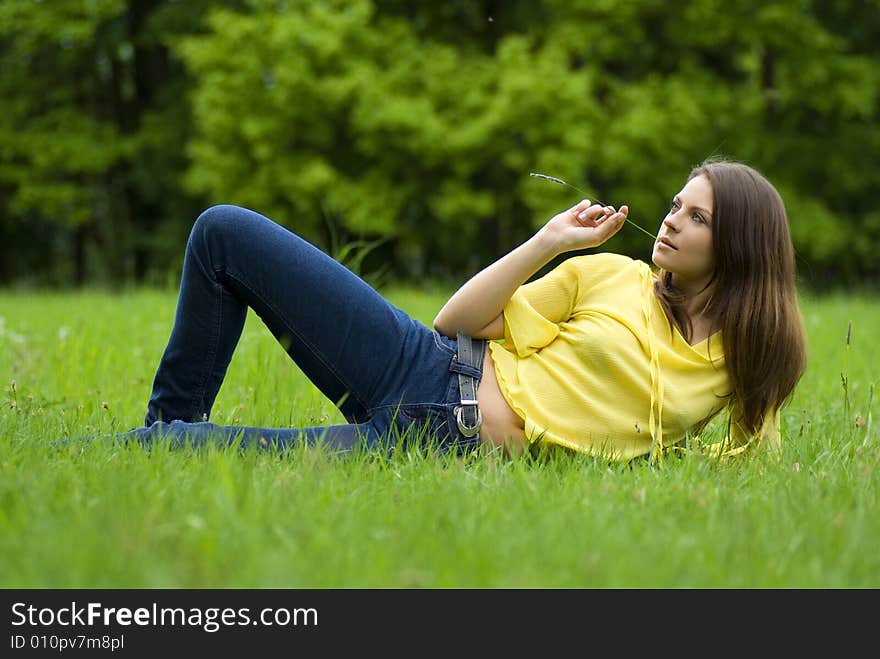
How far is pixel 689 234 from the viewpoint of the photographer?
2.70 meters

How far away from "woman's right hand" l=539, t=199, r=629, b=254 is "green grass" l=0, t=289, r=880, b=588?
586 mm

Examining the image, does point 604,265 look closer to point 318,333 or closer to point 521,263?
point 521,263

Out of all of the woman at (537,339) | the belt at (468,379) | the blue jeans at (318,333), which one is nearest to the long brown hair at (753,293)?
the woman at (537,339)

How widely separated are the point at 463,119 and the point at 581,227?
12.2m

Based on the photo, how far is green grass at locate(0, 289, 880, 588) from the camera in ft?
5.50

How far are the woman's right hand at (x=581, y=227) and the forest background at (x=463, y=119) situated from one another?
11041 millimetres

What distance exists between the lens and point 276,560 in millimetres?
1658

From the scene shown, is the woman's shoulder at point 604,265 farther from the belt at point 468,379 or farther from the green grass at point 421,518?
the green grass at point 421,518

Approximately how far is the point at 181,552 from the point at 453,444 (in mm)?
1067

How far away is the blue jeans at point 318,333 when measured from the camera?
2668mm

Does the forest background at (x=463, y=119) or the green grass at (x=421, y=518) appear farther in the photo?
the forest background at (x=463, y=119)

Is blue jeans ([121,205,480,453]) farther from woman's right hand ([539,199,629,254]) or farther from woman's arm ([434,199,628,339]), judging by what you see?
woman's right hand ([539,199,629,254])

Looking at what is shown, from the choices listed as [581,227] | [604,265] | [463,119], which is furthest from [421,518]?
[463,119]
